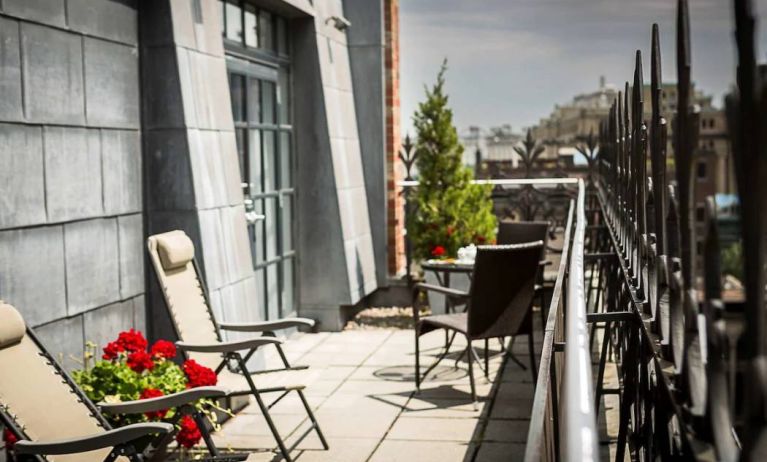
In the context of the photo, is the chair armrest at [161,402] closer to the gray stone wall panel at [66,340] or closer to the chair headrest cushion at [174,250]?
the gray stone wall panel at [66,340]

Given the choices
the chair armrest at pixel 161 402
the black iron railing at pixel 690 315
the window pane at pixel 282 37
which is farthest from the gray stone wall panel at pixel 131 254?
the black iron railing at pixel 690 315

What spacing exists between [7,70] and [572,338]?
341cm

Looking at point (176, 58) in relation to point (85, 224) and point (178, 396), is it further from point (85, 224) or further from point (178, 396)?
point (178, 396)

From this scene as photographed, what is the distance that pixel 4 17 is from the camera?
14.1 feet

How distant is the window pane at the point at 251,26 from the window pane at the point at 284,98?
62 cm

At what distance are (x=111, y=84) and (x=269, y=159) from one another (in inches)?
109

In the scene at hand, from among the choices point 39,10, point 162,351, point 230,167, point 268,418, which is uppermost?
point 39,10

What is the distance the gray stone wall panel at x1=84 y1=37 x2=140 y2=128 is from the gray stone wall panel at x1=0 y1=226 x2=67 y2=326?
0.73 metres

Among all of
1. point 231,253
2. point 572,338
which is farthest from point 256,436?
point 572,338

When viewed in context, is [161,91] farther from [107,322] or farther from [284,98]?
[284,98]

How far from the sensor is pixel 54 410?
366 cm

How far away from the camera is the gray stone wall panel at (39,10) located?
4.34 meters

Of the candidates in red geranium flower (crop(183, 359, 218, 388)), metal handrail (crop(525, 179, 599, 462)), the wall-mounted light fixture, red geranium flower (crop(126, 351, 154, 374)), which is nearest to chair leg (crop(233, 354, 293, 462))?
red geranium flower (crop(183, 359, 218, 388))

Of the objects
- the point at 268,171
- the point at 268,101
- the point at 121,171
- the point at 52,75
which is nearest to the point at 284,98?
the point at 268,101
